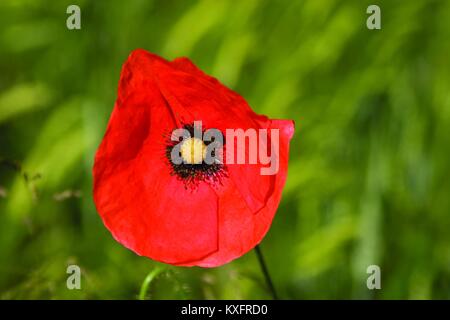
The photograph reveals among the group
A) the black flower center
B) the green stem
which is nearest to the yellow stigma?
the black flower center

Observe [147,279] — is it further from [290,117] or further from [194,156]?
[290,117]

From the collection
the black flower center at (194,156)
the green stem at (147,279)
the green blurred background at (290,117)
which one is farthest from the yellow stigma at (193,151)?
the green blurred background at (290,117)

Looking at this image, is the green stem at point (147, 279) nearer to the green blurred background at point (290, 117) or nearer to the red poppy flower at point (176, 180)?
the red poppy flower at point (176, 180)

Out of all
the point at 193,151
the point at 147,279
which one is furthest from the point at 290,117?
the point at 147,279

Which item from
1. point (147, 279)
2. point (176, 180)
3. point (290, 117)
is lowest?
point (147, 279)

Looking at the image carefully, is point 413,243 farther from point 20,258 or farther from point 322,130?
point 20,258

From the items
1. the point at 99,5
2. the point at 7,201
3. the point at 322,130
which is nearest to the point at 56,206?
the point at 7,201
